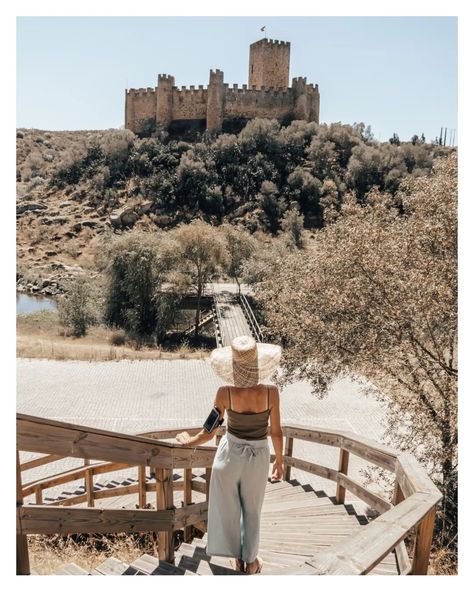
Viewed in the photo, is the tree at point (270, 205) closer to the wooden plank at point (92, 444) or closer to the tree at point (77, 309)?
the tree at point (77, 309)

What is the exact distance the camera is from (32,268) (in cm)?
3900

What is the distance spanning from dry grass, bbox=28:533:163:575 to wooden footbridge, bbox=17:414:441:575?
43 cm

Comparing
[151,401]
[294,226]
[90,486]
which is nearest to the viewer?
[90,486]

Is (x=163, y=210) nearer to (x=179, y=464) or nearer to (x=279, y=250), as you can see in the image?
(x=279, y=250)

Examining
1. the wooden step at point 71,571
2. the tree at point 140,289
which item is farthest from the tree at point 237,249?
the wooden step at point 71,571

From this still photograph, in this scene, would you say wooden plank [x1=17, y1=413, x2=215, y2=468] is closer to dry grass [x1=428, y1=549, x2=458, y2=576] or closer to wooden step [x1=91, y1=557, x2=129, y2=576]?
wooden step [x1=91, y1=557, x2=129, y2=576]

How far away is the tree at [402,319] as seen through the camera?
7.33 metres

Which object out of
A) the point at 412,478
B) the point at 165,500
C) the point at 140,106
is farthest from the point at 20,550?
the point at 140,106

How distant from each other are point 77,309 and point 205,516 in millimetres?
20814

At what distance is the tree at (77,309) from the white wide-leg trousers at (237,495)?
69.4ft

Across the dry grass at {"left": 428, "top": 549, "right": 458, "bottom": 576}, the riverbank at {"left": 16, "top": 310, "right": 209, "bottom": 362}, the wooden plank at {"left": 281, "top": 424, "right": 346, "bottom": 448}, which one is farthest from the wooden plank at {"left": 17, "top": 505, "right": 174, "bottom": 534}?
the riverbank at {"left": 16, "top": 310, "right": 209, "bottom": 362}

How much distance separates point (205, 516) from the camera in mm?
4566

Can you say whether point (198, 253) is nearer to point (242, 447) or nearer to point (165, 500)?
point (165, 500)
